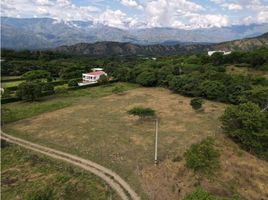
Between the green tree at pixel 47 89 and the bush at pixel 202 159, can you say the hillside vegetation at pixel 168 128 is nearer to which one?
Answer: the bush at pixel 202 159

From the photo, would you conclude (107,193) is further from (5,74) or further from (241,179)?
(5,74)

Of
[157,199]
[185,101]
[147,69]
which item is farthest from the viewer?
[147,69]

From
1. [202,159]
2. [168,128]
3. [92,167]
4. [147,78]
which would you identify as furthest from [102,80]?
[202,159]

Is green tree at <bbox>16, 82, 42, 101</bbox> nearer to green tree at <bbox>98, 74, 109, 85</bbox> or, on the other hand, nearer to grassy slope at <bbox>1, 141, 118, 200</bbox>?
green tree at <bbox>98, 74, 109, 85</bbox>

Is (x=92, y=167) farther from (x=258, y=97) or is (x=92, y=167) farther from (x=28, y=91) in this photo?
(x=258, y=97)

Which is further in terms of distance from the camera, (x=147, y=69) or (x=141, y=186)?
(x=147, y=69)

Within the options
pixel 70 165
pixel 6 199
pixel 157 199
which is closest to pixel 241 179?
pixel 157 199

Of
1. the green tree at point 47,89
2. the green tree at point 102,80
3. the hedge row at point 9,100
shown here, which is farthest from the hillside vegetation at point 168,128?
the green tree at point 47,89
